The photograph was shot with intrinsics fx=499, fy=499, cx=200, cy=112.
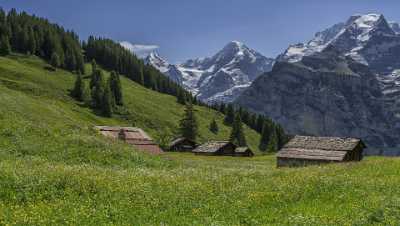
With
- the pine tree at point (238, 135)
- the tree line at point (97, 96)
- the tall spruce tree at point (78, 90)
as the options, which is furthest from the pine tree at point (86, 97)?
the pine tree at point (238, 135)

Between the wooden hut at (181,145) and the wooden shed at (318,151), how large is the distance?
77880 millimetres

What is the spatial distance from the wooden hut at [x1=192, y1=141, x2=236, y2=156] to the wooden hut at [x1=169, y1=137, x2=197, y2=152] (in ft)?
62.2

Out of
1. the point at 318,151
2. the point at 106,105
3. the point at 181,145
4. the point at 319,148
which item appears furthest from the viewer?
the point at 106,105

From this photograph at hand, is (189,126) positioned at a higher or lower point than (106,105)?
lower

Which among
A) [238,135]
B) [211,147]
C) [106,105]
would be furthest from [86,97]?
[211,147]

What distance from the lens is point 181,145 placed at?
168m

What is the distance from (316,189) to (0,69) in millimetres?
174141

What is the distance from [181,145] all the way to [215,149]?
25843mm

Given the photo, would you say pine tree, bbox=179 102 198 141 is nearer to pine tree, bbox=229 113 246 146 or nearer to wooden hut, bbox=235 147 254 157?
pine tree, bbox=229 113 246 146

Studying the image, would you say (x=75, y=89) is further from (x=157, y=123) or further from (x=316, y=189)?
(x=316, y=189)

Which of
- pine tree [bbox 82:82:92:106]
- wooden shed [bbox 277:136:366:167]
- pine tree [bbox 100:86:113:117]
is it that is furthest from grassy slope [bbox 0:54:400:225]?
pine tree [bbox 82:82:92:106]

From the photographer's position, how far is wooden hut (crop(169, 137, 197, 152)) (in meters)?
166

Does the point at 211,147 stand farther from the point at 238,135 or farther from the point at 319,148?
the point at 319,148

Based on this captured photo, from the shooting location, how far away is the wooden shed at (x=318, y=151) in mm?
85000
